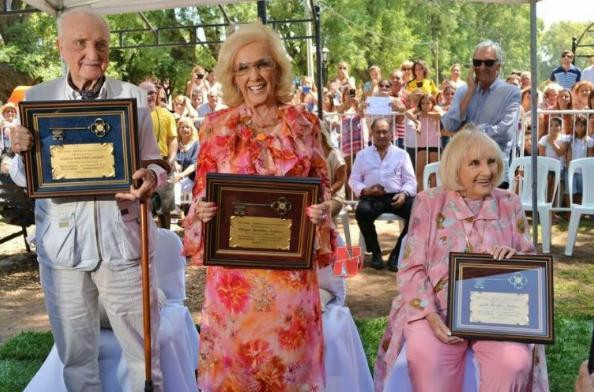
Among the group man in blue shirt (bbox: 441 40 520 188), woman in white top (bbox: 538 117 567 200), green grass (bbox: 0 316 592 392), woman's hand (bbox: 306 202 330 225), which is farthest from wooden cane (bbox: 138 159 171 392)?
woman in white top (bbox: 538 117 567 200)

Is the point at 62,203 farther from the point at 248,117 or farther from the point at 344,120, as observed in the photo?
the point at 344,120

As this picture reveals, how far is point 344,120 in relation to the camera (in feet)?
35.9

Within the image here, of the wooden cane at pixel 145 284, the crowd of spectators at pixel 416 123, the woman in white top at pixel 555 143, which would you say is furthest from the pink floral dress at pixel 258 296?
the woman in white top at pixel 555 143

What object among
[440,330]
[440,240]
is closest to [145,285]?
[440,330]

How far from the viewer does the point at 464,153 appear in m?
3.55

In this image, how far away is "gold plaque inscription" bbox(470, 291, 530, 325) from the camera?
3.08 metres

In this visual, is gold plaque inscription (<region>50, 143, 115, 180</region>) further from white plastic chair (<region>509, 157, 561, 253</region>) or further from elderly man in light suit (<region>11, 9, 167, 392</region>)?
white plastic chair (<region>509, 157, 561, 253</region>)

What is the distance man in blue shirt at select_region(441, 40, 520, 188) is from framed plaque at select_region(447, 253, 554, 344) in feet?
10.1

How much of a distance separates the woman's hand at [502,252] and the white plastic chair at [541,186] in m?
5.35

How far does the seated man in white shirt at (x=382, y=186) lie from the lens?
7.75 m

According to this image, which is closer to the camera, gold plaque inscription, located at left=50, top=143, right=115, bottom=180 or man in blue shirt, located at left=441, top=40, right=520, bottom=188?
gold plaque inscription, located at left=50, top=143, right=115, bottom=180

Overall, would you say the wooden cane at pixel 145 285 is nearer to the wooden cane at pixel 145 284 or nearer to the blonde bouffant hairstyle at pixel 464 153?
the wooden cane at pixel 145 284

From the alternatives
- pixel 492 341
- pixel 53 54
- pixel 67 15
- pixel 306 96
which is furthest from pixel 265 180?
pixel 53 54

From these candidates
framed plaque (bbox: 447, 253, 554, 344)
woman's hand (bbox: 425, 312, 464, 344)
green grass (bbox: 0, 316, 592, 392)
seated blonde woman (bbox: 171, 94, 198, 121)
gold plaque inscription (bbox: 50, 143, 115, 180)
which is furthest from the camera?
seated blonde woman (bbox: 171, 94, 198, 121)
